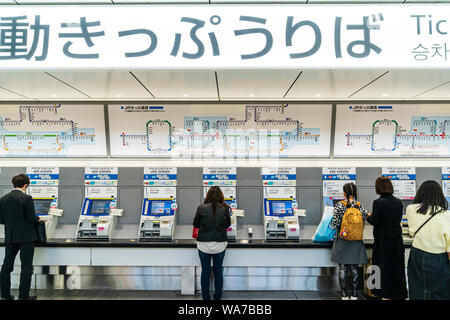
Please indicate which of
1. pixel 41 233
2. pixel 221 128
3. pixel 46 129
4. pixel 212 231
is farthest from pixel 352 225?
pixel 46 129

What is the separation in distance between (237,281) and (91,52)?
3.28 m

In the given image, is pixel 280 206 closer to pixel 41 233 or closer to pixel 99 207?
pixel 99 207

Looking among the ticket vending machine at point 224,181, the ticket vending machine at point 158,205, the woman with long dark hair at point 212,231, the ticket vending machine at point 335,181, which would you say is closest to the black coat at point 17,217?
the ticket vending machine at point 158,205

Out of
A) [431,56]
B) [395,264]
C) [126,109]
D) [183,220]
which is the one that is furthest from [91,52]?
[395,264]

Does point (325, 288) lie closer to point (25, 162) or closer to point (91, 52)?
point (91, 52)

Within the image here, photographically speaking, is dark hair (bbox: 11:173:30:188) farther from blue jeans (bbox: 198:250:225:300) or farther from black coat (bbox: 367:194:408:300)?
black coat (bbox: 367:194:408:300)

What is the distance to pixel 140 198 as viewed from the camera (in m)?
4.05

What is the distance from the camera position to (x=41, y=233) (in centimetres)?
358

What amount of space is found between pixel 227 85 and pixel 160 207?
1911 millimetres

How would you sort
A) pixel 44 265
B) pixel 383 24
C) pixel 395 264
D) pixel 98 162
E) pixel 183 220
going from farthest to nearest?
pixel 98 162 → pixel 183 220 → pixel 44 265 → pixel 395 264 → pixel 383 24

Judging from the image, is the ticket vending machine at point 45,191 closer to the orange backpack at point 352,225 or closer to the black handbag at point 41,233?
the black handbag at point 41,233

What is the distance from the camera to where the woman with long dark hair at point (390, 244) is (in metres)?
3.12

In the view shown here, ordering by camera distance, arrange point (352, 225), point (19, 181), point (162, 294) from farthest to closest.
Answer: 1. point (162, 294)
2. point (19, 181)
3. point (352, 225)

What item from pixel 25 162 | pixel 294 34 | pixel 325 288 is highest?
pixel 294 34
